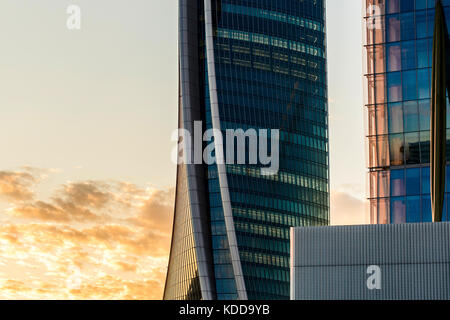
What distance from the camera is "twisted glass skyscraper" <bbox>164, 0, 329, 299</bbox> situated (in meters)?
150

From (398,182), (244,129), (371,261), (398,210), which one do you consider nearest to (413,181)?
(398,182)

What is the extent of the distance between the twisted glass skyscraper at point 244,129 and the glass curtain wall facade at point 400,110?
250ft

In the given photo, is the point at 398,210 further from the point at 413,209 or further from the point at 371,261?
the point at 371,261

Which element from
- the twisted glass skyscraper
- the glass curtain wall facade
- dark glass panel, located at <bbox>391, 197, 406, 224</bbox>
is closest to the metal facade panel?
the glass curtain wall facade

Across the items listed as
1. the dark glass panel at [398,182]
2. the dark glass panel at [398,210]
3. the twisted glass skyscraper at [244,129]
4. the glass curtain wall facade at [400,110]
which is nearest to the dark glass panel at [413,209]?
the glass curtain wall facade at [400,110]

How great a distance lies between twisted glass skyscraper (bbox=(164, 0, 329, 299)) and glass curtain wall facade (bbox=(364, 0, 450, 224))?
7621cm

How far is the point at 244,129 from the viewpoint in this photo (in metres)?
154

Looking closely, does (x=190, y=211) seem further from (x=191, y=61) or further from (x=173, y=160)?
(x=191, y=61)

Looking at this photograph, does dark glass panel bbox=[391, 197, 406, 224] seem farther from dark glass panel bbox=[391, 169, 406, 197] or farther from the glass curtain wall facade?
dark glass panel bbox=[391, 169, 406, 197]

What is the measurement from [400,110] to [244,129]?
82.1m

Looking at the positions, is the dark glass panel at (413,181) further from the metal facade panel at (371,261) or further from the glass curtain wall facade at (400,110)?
the metal facade panel at (371,261)

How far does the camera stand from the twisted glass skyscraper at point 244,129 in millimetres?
150500
